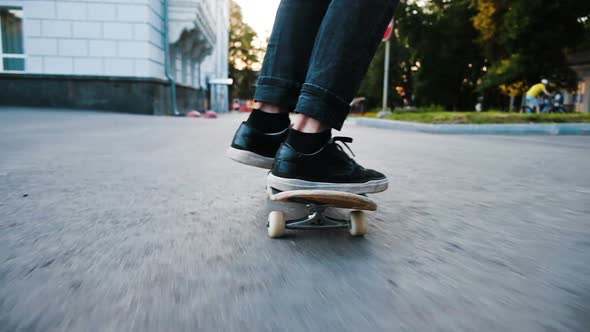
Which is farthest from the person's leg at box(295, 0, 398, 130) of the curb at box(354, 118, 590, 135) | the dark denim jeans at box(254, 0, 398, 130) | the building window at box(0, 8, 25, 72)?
the building window at box(0, 8, 25, 72)

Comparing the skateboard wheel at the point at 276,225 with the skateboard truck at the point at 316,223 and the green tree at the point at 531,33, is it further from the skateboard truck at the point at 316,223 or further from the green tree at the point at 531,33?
the green tree at the point at 531,33

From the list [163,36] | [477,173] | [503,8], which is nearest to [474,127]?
[477,173]

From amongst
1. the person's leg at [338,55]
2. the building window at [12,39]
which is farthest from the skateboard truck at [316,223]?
the building window at [12,39]

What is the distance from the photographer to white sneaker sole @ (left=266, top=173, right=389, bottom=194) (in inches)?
52.2

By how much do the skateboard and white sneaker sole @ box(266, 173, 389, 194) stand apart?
7 centimetres

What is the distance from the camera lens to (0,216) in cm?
132

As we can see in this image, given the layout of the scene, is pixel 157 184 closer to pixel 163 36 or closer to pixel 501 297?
pixel 501 297

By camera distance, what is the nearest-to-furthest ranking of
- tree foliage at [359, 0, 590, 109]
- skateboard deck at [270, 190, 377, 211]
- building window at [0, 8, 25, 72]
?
skateboard deck at [270, 190, 377, 211] < building window at [0, 8, 25, 72] < tree foliage at [359, 0, 590, 109]

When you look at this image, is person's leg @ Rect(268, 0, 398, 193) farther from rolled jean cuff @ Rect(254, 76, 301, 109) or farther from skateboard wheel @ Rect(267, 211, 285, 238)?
rolled jean cuff @ Rect(254, 76, 301, 109)

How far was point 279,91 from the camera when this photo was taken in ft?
5.44

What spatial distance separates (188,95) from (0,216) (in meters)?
14.1

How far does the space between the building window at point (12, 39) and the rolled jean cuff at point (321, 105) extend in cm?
1048

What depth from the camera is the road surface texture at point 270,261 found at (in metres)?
0.73

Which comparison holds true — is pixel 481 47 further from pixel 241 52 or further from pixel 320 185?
pixel 241 52
